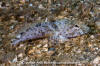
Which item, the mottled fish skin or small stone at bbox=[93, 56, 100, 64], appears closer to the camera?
small stone at bbox=[93, 56, 100, 64]

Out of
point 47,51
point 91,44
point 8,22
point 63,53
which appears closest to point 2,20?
point 8,22

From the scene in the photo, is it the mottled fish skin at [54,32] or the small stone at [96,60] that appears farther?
the mottled fish skin at [54,32]

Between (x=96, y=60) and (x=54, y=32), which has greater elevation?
(x=54, y=32)

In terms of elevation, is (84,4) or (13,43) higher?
(84,4)

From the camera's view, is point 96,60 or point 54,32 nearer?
point 96,60

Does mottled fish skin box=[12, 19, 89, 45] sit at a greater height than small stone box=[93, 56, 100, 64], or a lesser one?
greater

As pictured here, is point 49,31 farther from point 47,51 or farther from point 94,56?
point 94,56

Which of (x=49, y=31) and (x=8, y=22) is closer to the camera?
(x=49, y=31)

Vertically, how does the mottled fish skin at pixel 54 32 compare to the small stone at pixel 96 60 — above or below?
above
